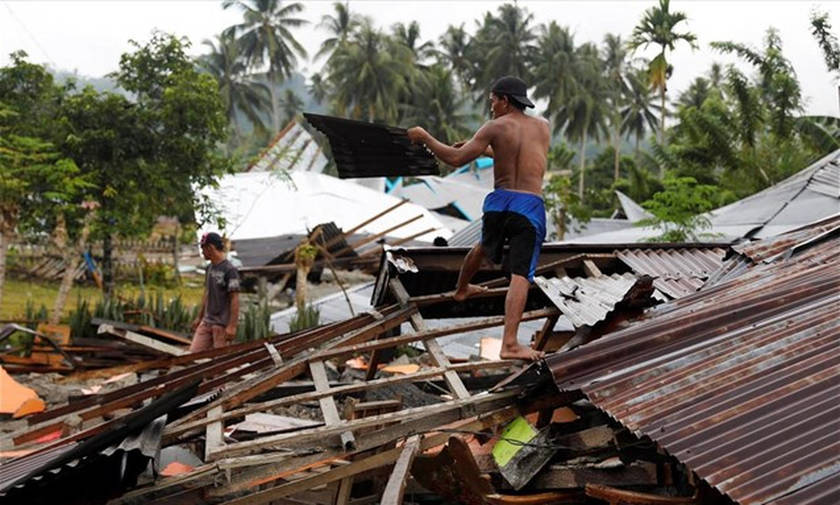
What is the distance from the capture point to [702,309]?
4109 millimetres

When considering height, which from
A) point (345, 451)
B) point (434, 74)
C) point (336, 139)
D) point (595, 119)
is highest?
point (434, 74)


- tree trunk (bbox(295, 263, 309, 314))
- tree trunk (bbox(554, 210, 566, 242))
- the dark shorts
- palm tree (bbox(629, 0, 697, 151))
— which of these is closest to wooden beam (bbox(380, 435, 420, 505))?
the dark shorts

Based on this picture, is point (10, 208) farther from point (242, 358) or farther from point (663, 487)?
point (663, 487)

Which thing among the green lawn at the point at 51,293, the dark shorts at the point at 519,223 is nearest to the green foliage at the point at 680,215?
the dark shorts at the point at 519,223

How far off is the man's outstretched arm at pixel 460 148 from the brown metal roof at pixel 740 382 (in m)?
1.24

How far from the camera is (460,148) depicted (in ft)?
14.7

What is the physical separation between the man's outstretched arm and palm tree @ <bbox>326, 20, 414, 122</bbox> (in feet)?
129

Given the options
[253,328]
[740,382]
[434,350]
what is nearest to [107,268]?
[253,328]

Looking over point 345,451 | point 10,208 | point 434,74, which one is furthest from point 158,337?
point 434,74

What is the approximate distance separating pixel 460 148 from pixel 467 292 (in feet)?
3.99

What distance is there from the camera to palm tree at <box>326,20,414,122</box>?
43.6 metres

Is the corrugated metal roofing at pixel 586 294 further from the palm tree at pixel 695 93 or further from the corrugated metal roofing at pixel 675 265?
the palm tree at pixel 695 93

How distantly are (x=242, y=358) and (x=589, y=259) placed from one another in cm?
267

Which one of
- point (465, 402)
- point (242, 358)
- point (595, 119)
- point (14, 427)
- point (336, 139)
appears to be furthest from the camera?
point (595, 119)
